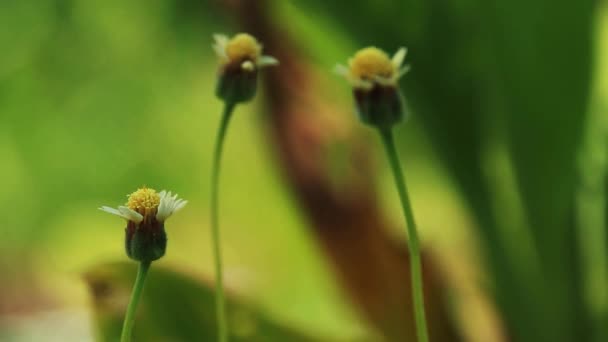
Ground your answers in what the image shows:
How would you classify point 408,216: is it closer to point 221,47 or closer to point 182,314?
point 221,47

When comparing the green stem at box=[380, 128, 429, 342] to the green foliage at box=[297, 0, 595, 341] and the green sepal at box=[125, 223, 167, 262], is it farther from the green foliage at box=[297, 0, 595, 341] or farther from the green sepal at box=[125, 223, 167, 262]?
the green foliage at box=[297, 0, 595, 341]

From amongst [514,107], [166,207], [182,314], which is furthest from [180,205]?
[514,107]

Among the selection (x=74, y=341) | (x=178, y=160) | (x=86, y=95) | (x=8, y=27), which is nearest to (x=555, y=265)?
(x=74, y=341)

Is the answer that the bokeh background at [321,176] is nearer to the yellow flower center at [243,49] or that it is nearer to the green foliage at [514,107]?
the green foliage at [514,107]

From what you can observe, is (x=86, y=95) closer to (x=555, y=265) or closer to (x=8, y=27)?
(x=8, y=27)

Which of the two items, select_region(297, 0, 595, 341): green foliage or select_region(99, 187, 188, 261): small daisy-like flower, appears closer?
select_region(99, 187, 188, 261): small daisy-like flower

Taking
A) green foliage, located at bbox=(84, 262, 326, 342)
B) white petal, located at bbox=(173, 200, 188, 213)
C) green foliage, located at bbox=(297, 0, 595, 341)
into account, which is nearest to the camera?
white petal, located at bbox=(173, 200, 188, 213)

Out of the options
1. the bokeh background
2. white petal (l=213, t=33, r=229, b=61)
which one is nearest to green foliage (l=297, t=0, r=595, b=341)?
the bokeh background
